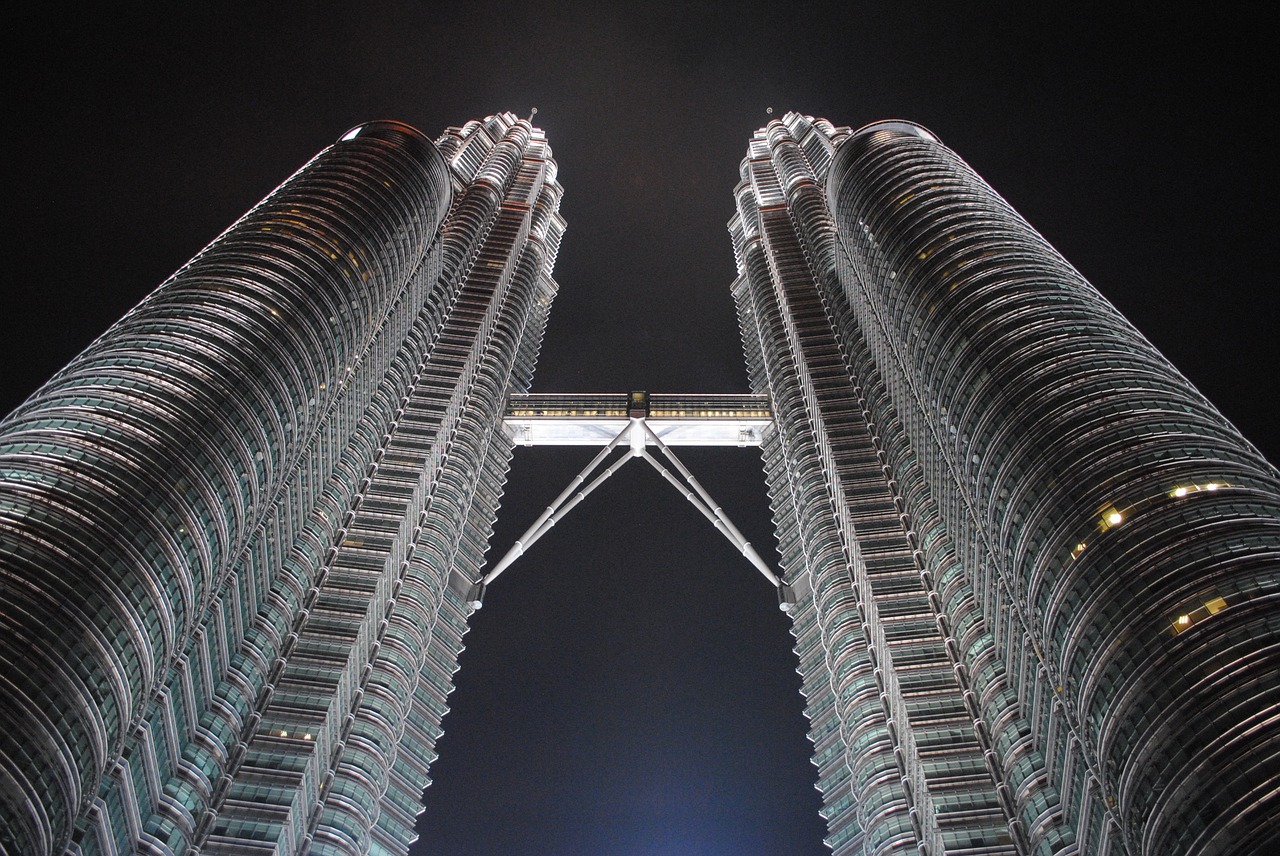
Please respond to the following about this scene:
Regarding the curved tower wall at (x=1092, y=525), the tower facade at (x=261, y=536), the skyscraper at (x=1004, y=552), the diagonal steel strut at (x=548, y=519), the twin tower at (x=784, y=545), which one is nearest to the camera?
the curved tower wall at (x=1092, y=525)

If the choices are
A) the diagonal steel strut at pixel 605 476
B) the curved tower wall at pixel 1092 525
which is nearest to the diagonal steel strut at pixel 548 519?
the diagonal steel strut at pixel 605 476

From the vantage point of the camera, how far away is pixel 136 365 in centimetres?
7006

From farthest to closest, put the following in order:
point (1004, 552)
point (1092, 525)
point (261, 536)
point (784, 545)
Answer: point (784, 545), point (261, 536), point (1004, 552), point (1092, 525)

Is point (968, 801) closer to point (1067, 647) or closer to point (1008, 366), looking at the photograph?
point (1067, 647)

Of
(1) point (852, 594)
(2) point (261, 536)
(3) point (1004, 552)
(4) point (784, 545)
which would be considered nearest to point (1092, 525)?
(3) point (1004, 552)

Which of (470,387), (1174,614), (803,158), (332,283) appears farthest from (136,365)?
(803,158)

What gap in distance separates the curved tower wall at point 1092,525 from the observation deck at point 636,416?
115 feet

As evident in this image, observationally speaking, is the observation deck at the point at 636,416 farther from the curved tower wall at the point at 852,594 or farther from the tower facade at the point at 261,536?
the tower facade at the point at 261,536

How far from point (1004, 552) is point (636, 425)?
6602 centimetres

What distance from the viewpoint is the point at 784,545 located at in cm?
10950

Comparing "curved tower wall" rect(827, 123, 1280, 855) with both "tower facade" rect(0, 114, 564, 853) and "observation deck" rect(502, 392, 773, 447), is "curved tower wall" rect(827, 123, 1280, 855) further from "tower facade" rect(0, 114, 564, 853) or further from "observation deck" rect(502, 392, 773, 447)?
"tower facade" rect(0, 114, 564, 853)

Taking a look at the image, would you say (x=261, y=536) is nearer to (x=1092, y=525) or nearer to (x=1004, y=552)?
(x=1004, y=552)

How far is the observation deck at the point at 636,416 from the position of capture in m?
125

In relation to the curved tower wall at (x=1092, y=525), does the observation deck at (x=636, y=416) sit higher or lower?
higher
